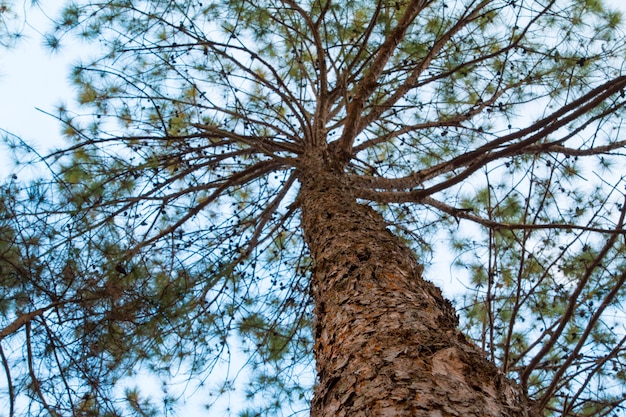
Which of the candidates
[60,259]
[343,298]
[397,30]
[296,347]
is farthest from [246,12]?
[343,298]

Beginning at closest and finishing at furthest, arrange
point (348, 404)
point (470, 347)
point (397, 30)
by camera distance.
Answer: point (348, 404)
point (470, 347)
point (397, 30)

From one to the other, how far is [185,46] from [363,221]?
1.91 metres

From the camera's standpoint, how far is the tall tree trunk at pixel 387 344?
92cm

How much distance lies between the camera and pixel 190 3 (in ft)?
10.4

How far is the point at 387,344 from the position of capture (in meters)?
1.12

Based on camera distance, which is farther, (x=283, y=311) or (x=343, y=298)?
(x=283, y=311)

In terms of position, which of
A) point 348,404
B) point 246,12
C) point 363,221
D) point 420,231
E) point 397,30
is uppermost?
point 246,12

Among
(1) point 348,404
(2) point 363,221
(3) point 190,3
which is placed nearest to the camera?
(1) point 348,404

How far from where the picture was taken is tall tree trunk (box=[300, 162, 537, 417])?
36.4 inches

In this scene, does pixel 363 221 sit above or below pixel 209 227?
below

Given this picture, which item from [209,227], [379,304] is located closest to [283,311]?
[209,227]

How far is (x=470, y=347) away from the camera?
117cm

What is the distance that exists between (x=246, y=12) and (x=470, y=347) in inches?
109

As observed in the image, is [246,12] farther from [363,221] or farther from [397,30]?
[363,221]
